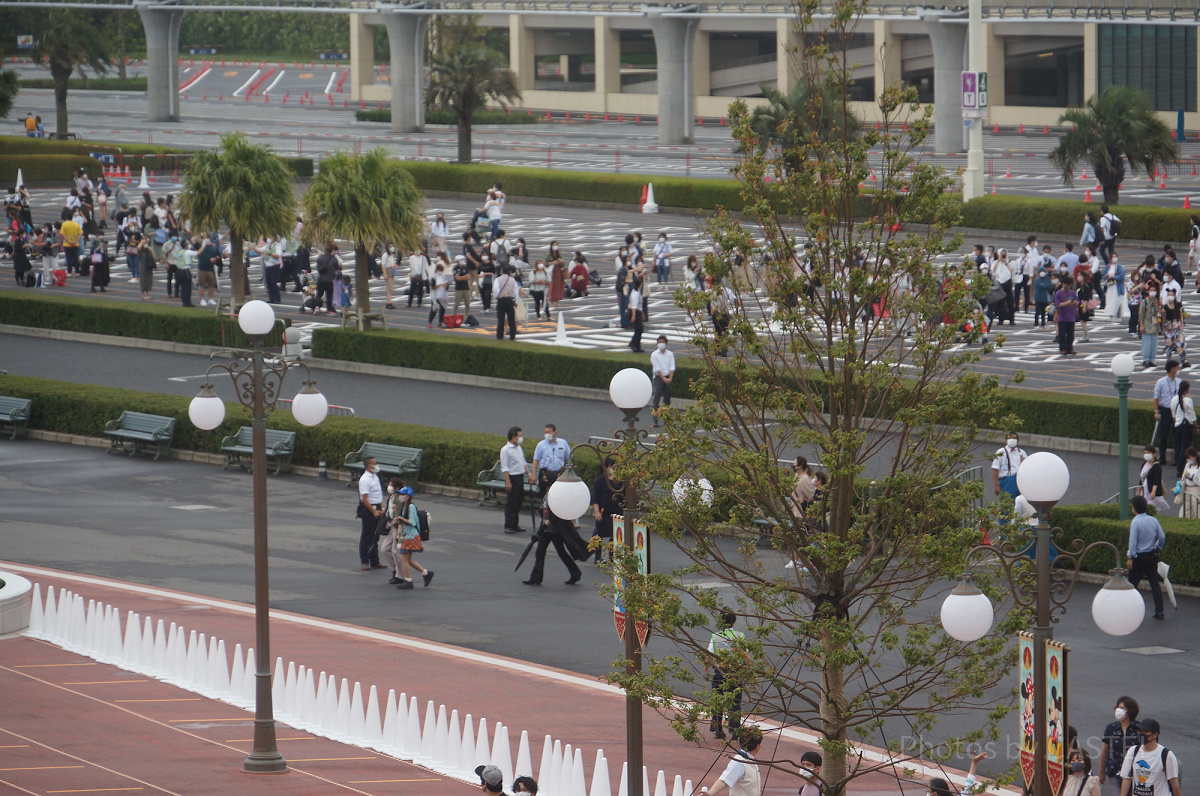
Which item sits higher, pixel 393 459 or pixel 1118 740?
pixel 393 459

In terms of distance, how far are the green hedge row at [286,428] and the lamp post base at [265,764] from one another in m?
9.45

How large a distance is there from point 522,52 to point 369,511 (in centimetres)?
6322

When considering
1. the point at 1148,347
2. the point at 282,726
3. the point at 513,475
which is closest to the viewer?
the point at 282,726

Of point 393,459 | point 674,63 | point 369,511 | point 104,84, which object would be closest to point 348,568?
point 369,511

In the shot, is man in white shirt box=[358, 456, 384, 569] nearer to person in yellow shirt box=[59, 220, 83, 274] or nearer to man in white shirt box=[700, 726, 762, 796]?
man in white shirt box=[700, 726, 762, 796]

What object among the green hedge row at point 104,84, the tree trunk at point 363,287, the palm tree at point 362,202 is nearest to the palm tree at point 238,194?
the palm tree at point 362,202

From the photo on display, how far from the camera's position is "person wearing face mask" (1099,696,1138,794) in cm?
1238

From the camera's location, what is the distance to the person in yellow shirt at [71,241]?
139 ft

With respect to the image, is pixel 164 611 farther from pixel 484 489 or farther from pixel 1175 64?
pixel 1175 64

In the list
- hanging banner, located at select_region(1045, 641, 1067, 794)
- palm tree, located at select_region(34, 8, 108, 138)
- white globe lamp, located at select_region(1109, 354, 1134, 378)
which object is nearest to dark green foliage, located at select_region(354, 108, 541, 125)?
palm tree, located at select_region(34, 8, 108, 138)

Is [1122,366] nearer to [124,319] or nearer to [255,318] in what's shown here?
[255,318]

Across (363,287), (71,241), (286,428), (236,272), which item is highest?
(71,241)

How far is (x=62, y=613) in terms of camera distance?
17656mm

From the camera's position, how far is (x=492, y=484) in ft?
79.2
